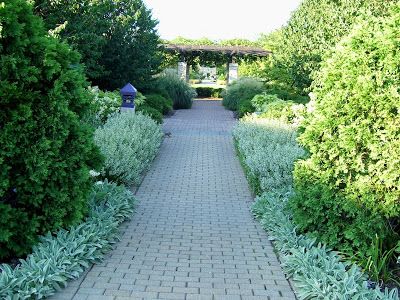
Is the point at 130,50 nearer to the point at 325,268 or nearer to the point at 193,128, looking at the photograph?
the point at 193,128

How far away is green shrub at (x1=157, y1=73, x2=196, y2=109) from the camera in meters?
25.8

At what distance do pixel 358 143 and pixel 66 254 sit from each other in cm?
313

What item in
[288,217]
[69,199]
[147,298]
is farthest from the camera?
[288,217]

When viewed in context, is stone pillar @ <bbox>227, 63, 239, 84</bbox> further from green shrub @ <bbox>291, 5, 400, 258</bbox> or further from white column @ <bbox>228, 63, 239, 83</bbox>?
green shrub @ <bbox>291, 5, 400, 258</bbox>

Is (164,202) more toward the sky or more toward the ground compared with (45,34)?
more toward the ground

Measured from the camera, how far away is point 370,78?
4.43 m

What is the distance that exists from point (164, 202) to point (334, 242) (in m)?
3.05

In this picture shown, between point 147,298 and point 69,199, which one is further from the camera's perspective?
point 69,199

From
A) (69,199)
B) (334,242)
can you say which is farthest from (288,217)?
(69,199)

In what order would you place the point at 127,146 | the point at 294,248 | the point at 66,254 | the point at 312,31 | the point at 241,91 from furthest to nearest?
the point at 241,91, the point at 312,31, the point at 127,146, the point at 294,248, the point at 66,254

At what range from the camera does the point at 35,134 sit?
4.50 meters

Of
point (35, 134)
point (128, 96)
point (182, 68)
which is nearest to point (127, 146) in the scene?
point (35, 134)

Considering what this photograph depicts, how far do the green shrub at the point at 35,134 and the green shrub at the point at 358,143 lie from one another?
8.48 feet

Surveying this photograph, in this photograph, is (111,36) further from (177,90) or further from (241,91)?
(241,91)
